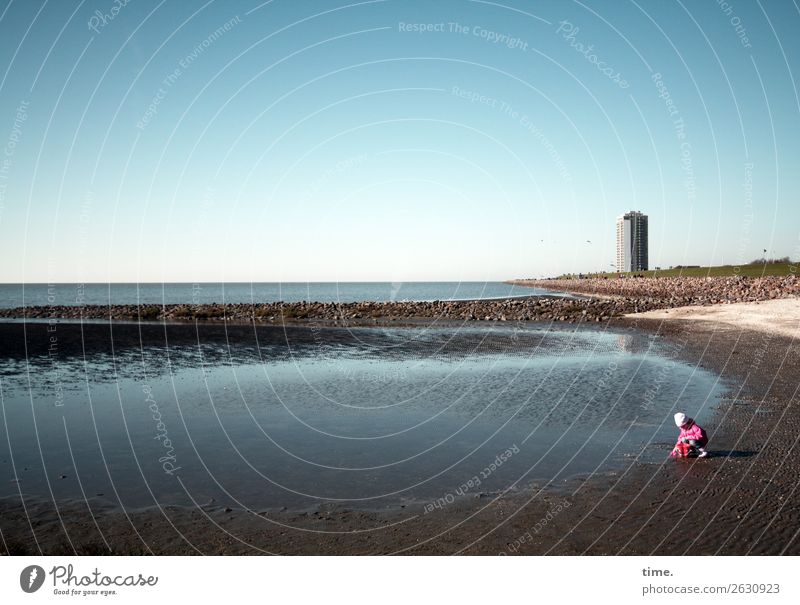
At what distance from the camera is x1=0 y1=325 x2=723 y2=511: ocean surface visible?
10.8m

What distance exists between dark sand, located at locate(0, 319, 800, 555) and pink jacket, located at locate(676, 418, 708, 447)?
44 cm

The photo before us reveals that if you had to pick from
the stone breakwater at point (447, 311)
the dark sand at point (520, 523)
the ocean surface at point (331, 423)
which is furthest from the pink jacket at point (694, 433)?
the stone breakwater at point (447, 311)

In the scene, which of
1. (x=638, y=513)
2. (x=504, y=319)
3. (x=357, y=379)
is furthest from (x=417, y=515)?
(x=504, y=319)

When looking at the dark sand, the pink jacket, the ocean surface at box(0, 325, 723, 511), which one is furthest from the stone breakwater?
the dark sand

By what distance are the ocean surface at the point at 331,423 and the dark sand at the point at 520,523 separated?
1.92 ft

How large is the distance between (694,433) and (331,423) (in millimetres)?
9054

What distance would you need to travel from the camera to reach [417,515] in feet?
30.2

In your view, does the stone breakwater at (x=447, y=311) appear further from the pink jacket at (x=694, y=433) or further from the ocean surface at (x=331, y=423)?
the pink jacket at (x=694, y=433)

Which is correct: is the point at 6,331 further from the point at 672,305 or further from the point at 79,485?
the point at 672,305

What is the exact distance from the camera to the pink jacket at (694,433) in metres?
A: 12.0

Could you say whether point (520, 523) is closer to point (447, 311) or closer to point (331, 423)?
point (331, 423)

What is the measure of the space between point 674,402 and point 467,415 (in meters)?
6.63

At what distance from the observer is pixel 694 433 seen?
39.6 ft

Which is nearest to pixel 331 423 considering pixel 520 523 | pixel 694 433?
pixel 520 523
